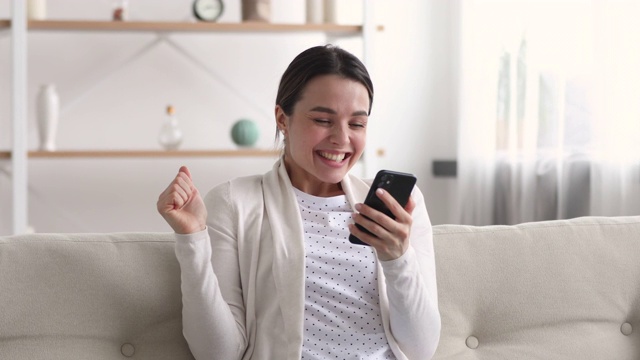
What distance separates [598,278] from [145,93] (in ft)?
8.00

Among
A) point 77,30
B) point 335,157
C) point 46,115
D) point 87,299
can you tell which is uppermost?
point 77,30

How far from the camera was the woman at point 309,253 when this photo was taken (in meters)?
1.51

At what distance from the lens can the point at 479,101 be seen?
3646mm

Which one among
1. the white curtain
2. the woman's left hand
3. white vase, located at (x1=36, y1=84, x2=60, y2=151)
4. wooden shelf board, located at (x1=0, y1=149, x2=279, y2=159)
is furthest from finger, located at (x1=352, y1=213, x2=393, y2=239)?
white vase, located at (x1=36, y1=84, x2=60, y2=151)

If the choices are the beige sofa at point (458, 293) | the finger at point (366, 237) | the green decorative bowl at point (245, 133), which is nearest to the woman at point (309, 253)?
the finger at point (366, 237)

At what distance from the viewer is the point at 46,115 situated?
350 centimetres

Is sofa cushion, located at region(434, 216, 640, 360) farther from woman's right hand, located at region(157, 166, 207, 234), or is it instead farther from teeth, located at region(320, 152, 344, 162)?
woman's right hand, located at region(157, 166, 207, 234)

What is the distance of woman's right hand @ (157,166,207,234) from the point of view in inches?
58.5

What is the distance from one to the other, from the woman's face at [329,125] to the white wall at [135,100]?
2114mm

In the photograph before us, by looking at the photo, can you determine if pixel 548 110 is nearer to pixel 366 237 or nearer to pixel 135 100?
pixel 135 100

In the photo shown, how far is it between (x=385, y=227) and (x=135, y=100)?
2544mm

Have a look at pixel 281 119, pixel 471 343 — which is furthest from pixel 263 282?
pixel 471 343

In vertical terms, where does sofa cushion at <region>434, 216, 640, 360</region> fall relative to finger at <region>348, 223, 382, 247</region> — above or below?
below

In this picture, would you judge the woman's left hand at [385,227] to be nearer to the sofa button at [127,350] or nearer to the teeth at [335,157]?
the teeth at [335,157]
